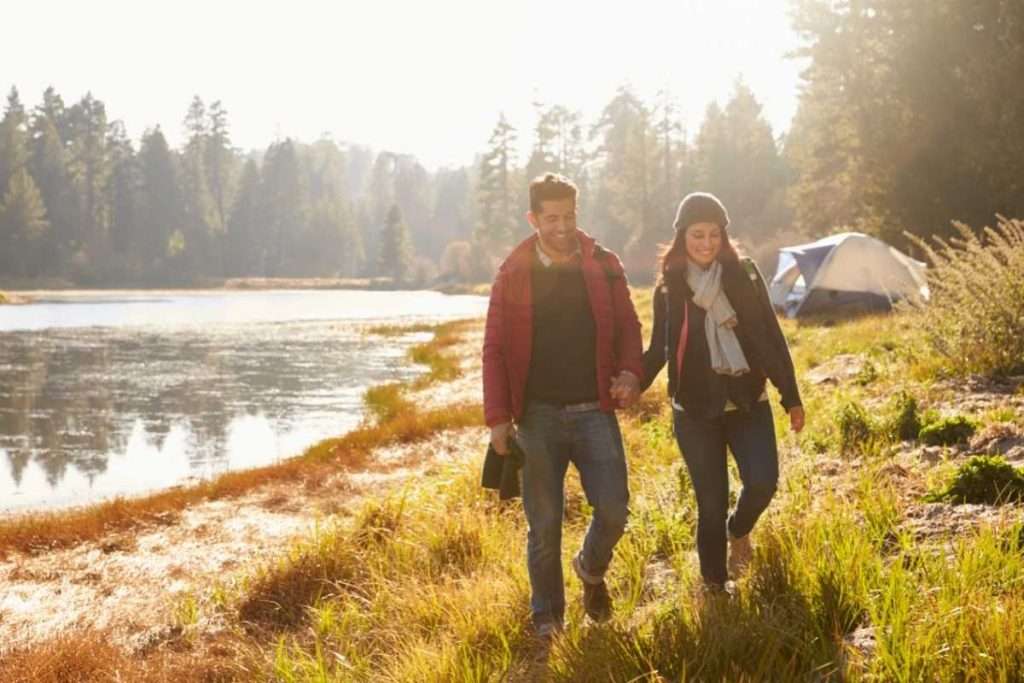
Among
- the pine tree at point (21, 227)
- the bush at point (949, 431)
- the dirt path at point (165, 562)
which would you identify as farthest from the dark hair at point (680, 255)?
the pine tree at point (21, 227)

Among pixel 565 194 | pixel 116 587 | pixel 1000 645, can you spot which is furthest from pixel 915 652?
pixel 116 587

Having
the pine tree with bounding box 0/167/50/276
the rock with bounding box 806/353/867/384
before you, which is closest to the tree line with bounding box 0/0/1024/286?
the pine tree with bounding box 0/167/50/276

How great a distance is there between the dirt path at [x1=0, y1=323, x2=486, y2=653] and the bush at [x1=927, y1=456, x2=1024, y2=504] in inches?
176

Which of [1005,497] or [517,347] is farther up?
[517,347]

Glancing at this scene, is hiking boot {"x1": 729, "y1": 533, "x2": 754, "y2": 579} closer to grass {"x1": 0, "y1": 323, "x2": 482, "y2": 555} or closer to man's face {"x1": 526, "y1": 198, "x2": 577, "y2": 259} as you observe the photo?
man's face {"x1": 526, "y1": 198, "x2": 577, "y2": 259}

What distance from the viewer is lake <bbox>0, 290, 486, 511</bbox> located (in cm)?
1195

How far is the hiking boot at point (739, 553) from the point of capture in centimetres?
425

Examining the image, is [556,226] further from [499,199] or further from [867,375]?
[499,199]

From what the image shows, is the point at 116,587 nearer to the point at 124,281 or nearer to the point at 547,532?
the point at 547,532

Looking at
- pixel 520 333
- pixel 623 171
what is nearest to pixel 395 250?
pixel 623 171

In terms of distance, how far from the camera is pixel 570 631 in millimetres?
3785

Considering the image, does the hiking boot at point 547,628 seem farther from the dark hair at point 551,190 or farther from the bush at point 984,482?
the bush at point 984,482

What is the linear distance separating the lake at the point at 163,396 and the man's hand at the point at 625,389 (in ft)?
27.9

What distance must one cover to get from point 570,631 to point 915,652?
1.41 meters
